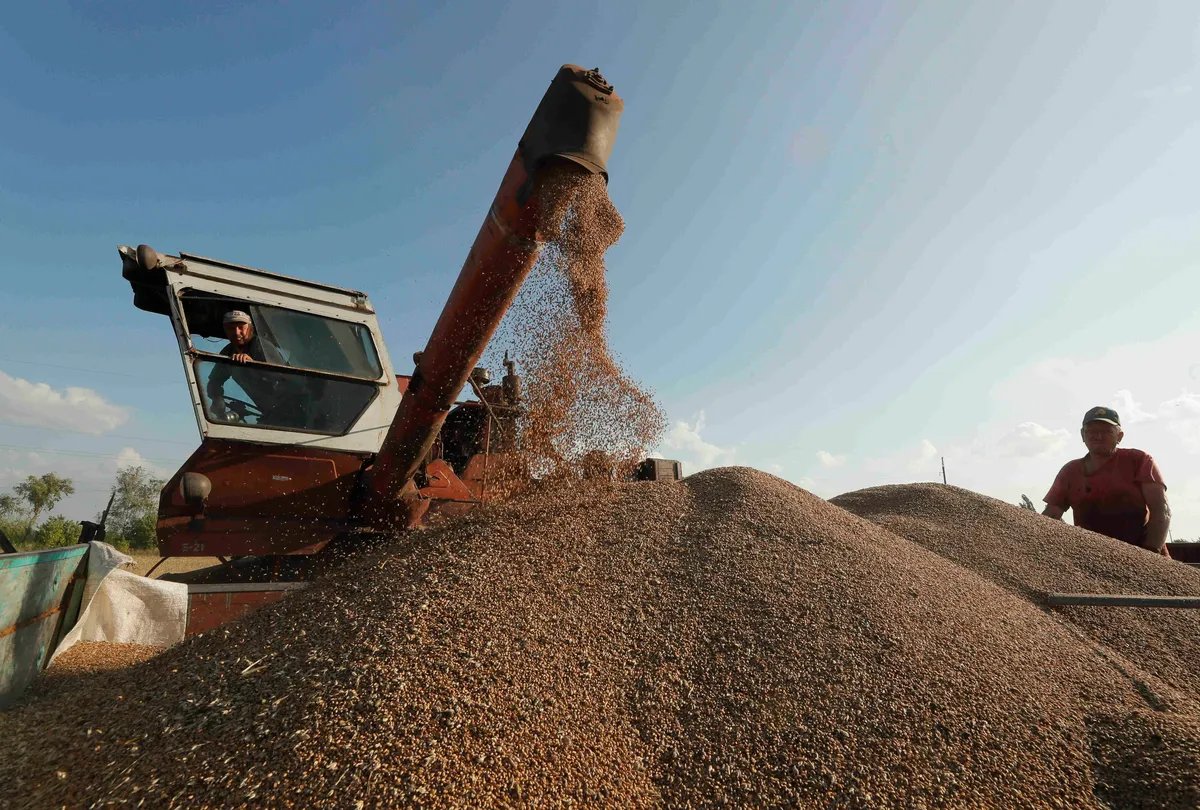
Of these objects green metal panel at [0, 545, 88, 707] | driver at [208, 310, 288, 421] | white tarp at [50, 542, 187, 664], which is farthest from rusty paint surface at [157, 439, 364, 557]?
white tarp at [50, 542, 187, 664]

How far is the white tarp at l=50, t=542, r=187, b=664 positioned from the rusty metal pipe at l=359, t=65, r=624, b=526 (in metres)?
1.63

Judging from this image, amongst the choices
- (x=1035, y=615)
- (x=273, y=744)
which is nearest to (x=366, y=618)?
(x=273, y=744)

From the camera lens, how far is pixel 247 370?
3.88 m

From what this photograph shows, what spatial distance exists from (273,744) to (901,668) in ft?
7.23

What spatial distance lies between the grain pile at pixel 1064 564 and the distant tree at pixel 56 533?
20885 millimetres

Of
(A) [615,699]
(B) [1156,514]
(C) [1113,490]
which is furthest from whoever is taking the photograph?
(C) [1113,490]

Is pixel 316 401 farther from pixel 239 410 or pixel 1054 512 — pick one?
pixel 1054 512

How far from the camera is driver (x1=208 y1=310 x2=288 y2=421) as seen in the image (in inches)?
149

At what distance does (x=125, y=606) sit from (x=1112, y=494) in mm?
7496

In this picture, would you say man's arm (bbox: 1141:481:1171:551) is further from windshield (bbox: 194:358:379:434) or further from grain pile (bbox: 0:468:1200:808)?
windshield (bbox: 194:358:379:434)

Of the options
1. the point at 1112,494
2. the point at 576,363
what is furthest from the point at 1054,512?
the point at 576,363

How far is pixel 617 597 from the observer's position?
2.71 metres

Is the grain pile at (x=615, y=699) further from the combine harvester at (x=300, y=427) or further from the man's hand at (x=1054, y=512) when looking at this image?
the man's hand at (x=1054, y=512)

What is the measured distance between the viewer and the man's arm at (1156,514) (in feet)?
16.2
